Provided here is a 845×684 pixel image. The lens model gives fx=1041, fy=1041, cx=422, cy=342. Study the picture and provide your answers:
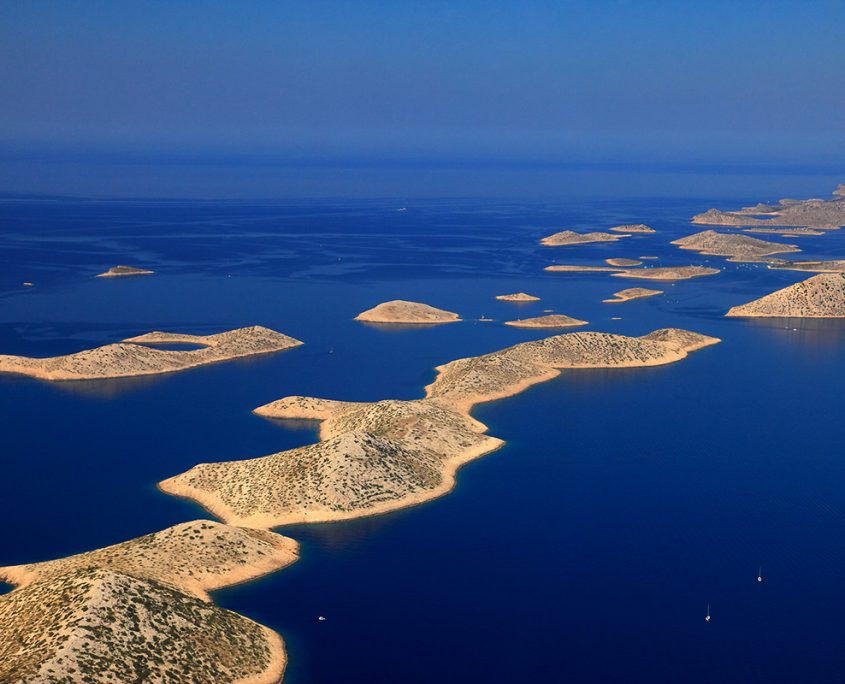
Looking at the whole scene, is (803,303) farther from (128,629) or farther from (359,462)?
(128,629)

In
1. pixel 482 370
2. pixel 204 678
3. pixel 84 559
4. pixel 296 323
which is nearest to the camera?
pixel 204 678

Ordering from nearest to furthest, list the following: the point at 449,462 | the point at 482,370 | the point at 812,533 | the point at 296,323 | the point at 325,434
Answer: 1. the point at 812,533
2. the point at 449,462
3. the point at 325,434
4. the point at 482,370
5. the point at 296,323

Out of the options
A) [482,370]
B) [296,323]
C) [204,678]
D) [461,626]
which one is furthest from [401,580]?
[296,323]

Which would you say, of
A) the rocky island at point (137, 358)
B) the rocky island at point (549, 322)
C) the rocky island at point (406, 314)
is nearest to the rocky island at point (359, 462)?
the rocky island at point (137, 358)

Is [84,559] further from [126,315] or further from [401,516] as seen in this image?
[126,315]

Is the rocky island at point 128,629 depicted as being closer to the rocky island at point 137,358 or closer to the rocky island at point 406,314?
the rocky island at point 137,358

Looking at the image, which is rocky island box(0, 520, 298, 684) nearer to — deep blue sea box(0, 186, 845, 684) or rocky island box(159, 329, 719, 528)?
deep blue sea box(0, 186, 845, 684)
